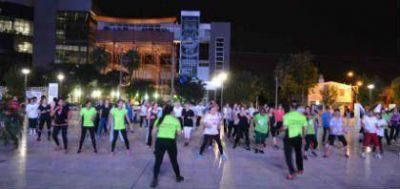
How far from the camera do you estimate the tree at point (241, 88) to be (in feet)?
234

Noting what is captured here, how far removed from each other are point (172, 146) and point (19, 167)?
4139 mm

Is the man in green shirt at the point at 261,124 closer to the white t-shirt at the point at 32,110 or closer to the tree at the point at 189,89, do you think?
the white t-shirt at the point at 32,110

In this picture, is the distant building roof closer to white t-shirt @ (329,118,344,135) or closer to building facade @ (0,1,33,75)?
building facade @ (0,1,33,75)

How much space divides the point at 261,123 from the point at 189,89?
53.4 metres

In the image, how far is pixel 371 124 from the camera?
1516 centimetres

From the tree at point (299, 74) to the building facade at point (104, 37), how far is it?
2227 cm

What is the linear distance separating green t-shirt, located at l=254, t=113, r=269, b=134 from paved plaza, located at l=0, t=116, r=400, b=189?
31.1 inches

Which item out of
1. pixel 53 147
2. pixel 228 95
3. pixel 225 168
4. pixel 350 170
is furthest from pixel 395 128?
pixel 228 95

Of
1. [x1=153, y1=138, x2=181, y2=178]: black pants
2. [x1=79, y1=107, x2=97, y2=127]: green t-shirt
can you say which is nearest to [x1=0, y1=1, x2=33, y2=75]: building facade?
[x1=79, y1=107, x2=97, y2=127]: green t-shirt

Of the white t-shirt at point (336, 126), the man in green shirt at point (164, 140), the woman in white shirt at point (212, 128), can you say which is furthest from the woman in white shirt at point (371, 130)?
the man in green shirt at point (164, 140)

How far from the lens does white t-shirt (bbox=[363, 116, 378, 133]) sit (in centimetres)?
1512

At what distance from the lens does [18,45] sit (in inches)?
3388

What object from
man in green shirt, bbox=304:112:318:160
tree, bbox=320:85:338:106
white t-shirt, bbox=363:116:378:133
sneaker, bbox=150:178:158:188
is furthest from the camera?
tree, bbox=320:85:338:106

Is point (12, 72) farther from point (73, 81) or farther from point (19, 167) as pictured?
point (19, 167)
